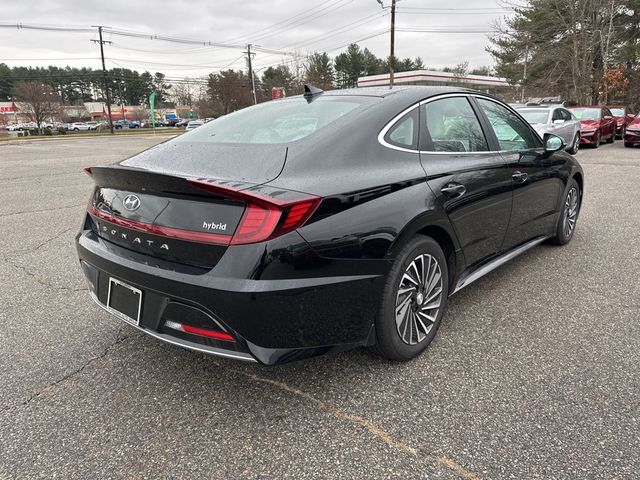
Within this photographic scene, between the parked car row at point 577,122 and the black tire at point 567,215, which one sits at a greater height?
the parked car row at point 577,122

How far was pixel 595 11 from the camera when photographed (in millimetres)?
25844

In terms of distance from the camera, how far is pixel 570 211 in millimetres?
4828

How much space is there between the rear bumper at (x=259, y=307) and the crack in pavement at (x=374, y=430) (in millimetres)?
316

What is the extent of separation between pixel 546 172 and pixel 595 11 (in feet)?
92.8

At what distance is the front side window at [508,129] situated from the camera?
3547mm

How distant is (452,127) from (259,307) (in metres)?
1.93

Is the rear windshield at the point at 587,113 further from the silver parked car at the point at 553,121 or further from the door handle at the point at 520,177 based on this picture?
the door handle at the point at 520,177

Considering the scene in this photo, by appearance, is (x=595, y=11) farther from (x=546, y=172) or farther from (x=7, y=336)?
(x=7, y=336)

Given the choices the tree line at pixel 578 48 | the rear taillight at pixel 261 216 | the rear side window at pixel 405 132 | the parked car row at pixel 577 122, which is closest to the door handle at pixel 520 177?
the rear side window at pixel 405 132

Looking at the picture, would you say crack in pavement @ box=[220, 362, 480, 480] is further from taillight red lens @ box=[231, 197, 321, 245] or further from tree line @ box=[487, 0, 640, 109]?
tree line @ box=[487, 0, 640, 109]

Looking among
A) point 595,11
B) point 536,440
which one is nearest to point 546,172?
point 536,440

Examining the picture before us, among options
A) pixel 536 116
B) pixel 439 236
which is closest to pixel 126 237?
pixel 439 236

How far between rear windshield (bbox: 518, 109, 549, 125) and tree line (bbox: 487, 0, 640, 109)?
662 inches

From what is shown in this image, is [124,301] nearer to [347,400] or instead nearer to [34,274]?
[347,400]
